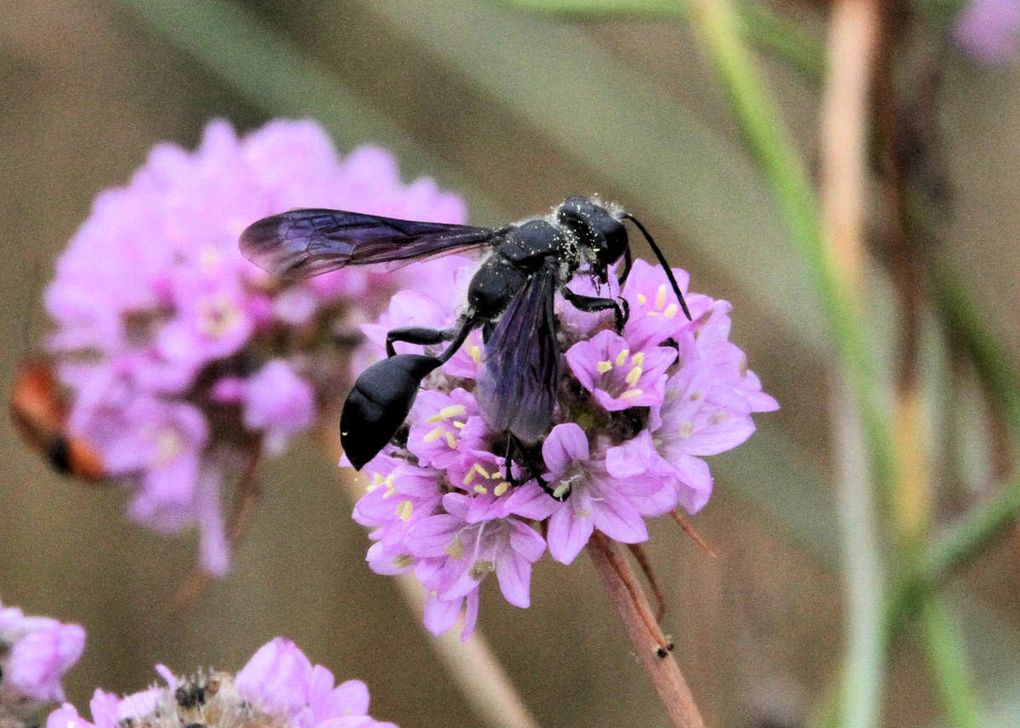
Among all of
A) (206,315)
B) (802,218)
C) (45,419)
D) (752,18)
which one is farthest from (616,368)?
(45,419)

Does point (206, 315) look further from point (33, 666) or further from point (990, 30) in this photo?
point (990, 30)

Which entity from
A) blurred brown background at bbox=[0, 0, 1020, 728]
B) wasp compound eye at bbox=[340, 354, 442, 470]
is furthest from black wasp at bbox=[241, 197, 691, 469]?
blurred brown background at bbox=[0, 0, 1020, 728]

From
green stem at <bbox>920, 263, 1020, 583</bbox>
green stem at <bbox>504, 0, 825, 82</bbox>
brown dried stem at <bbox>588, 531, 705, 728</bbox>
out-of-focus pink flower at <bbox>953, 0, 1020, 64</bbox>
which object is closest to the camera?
brown dried stem at <bbox>588, 531, 705, 728</bbox>

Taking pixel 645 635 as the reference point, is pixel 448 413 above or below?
above

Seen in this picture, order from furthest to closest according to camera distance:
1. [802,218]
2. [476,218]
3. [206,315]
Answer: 1. [476,218]
2. [206,315]
3. [802,218]

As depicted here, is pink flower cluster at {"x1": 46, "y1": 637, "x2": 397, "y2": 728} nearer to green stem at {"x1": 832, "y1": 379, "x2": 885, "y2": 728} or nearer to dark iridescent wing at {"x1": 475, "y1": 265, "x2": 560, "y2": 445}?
dark iridescent wing at {"x1": 475, "y1": 265, "x2": 560, "y2": 445}

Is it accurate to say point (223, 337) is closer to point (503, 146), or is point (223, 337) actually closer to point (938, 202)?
point (938, 202)

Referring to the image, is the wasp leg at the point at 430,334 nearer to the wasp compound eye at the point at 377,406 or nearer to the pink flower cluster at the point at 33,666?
the wasp compound eye at the point at 377,406
